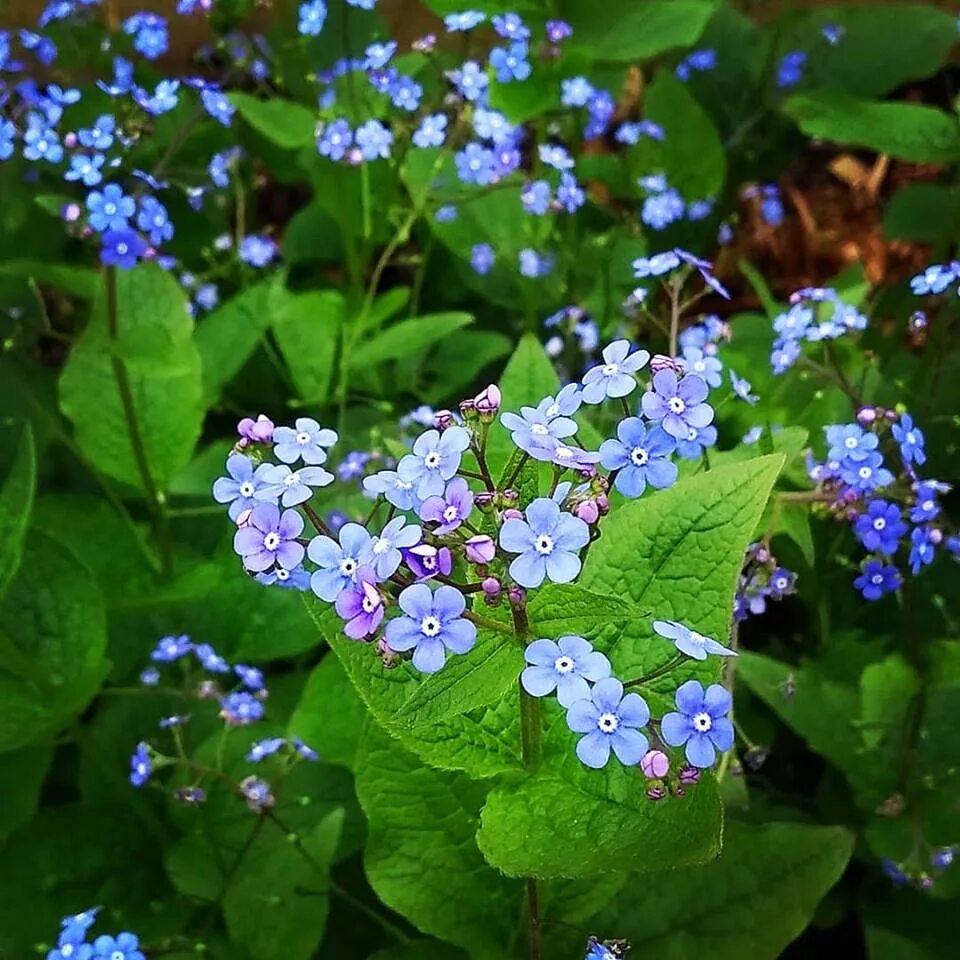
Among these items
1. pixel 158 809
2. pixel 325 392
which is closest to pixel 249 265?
pixel 325 392

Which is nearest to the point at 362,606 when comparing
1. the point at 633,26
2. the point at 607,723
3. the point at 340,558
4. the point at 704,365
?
the point at 340,558

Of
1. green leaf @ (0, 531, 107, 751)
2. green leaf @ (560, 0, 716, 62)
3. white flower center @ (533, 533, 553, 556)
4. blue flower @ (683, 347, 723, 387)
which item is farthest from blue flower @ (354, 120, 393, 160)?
white flower center @ (533, 533, 553, 556)

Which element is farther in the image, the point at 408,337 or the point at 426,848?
the point at 408,337

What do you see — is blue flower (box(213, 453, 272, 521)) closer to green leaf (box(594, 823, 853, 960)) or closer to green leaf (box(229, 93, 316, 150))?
green leaf (box(594, 823, 853, 960))

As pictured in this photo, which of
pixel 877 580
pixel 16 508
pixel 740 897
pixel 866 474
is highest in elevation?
pixel 866 474

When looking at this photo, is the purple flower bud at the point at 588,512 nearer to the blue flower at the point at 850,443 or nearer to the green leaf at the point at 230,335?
the blue flower at the point at 850,443

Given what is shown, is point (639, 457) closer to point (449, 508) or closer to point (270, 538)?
point (449, 508)
